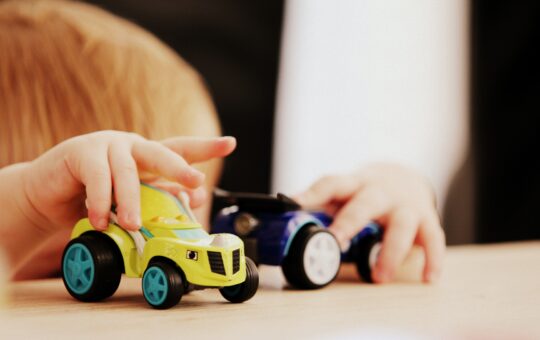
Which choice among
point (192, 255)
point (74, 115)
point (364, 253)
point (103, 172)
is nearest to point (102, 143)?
point (103, 172)

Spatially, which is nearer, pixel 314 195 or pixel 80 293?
pixel 80 293

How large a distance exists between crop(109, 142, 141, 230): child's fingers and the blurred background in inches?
46.1

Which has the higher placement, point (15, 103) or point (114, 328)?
point (15, 103)

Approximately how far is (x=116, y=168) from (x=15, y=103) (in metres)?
0.72

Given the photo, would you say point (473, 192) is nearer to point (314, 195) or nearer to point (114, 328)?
point (314, 195)

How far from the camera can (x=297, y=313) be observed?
54cm

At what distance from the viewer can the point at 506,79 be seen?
2.29 m

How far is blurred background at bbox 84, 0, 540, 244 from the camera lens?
1.84 meters

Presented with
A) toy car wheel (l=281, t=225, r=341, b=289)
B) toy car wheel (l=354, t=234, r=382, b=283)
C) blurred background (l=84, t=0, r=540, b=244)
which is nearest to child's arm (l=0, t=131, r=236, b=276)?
toy car wheel (l=281, t=225, r=341, b=289)

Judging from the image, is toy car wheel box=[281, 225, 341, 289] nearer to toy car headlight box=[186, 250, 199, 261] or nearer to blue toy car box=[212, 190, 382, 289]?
blue toy car box=[212, 190, 382, 289]

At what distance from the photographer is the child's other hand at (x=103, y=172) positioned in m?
0.57

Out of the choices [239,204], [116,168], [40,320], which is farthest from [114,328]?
[239,204]

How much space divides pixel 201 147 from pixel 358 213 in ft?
0.83

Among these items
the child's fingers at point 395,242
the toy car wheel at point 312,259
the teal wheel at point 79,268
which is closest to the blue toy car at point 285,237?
the toy car wheel at point 312,259
